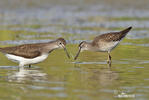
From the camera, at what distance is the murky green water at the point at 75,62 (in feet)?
29.2

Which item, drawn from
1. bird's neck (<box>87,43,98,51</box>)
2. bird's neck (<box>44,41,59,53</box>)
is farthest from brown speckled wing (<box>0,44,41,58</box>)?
bird's neck (<box>87,43,98,51</box>)

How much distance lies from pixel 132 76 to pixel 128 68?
3.73ft

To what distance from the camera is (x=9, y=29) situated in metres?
19.5

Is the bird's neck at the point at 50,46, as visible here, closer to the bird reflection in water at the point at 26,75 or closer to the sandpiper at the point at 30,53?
the sandpiper at the point at 30,53

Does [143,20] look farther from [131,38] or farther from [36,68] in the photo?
[36,68]

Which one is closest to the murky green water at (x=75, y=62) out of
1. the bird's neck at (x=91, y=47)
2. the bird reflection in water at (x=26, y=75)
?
the bird reflection in water at (x=26, y=75)

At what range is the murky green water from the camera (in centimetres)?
891

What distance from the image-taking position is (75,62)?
42.1 feet

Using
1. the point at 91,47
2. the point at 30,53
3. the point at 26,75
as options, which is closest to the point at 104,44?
the point at 91,47

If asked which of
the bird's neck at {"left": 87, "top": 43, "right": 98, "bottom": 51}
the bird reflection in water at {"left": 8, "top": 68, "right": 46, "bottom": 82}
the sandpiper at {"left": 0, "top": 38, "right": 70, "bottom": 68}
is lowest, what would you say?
the bird reflection in water at {"left": 8, "top": 68, "right": 46, "bottom": 82}

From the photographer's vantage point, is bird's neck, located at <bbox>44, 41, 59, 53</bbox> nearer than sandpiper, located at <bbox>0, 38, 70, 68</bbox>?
No

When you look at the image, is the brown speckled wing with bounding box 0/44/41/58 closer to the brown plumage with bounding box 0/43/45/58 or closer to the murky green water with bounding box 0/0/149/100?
the brown plumage with bounding box 0/43/45/58

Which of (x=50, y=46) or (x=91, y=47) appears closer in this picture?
(x=50, y=46)

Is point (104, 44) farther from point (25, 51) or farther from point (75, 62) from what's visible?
point (25, 51)
